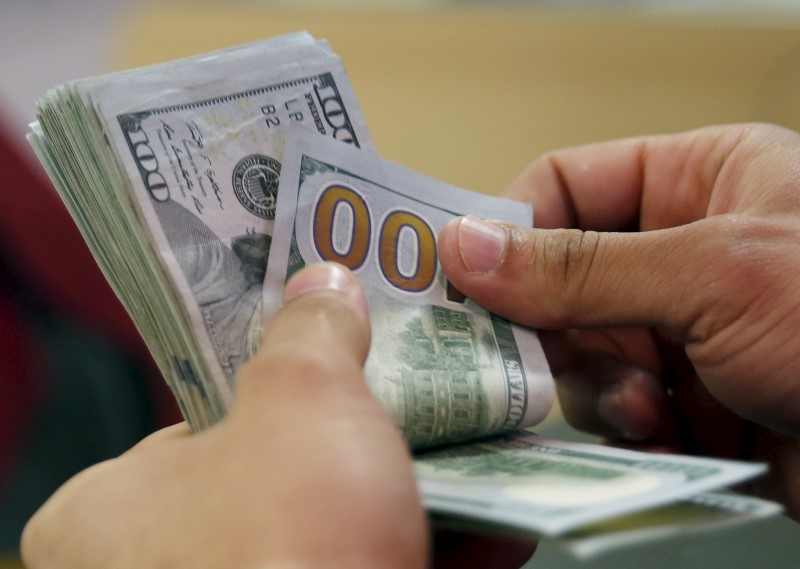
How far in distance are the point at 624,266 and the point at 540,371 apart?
0.12 meters

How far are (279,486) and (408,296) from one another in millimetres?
319

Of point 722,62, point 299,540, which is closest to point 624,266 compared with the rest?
point 299,540

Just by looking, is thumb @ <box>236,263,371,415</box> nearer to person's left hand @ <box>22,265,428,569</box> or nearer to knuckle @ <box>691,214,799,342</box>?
person's left hand @ <box>22,265,428,569</box>

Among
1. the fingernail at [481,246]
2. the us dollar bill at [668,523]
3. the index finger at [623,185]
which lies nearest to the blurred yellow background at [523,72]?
the index finger at [623,185]

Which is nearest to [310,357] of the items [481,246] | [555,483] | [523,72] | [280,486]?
[280,486]

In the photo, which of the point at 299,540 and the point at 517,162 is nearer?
the point at 299,540

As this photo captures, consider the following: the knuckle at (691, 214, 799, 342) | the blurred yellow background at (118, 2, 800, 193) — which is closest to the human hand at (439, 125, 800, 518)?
the knuckle at (691, 214, 799, 342)

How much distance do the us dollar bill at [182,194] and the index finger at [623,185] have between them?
38 cm

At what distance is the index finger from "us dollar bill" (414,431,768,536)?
1.19 ft

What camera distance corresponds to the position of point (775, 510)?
428 mm

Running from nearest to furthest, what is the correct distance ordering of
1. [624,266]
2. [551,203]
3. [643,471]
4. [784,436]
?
1. [643,471]
2. [624,266]
3. [784,436]
4. [551,203]

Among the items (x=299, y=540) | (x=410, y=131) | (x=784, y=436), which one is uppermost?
(x=299, y=540)

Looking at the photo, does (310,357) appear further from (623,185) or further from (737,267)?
(623,185)

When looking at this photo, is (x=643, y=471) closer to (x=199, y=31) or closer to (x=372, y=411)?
(x=372, y=411)
